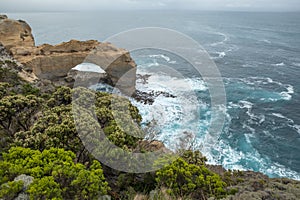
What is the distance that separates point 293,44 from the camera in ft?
228

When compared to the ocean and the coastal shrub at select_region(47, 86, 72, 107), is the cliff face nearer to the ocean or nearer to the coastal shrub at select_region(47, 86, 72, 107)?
the ocean

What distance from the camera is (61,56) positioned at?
3562cm

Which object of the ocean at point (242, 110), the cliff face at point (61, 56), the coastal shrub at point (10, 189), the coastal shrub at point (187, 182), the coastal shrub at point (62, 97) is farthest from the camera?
the cliff face at point (61, 56)

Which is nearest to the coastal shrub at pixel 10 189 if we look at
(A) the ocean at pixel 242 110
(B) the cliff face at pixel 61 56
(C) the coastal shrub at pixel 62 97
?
(C) the coastal shrub at pixel 62 97

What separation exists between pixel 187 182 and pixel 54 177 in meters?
5.72

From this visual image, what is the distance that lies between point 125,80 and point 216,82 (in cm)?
1772

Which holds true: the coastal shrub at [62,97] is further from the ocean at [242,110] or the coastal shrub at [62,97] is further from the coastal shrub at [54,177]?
the ocean at [242,110]

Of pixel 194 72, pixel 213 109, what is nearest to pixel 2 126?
pixel 213 109

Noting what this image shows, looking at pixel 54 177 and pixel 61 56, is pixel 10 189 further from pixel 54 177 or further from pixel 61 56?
pixel 61 56

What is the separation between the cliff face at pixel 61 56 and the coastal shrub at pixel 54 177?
92.6 feet

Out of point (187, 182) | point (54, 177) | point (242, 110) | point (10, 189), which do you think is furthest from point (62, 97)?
point (242, 110)

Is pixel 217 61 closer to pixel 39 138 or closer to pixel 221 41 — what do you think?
pixel 221 41

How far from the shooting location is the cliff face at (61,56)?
33.3m

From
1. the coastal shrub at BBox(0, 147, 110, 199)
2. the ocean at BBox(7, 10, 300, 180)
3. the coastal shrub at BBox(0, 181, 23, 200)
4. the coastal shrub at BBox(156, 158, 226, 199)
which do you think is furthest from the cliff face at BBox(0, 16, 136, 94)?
the coastal shrub at BBox(0, 181, 23, 200)
